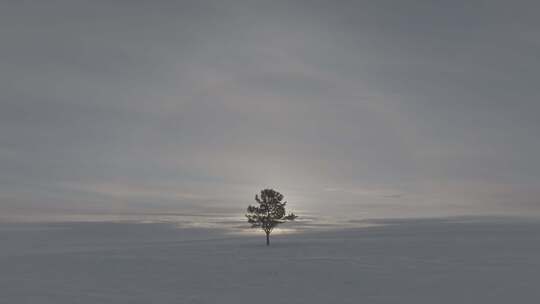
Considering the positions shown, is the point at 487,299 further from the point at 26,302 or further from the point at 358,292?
the point at 26,302

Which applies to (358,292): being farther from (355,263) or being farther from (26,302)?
(26,302)

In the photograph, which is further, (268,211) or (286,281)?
(268,211)

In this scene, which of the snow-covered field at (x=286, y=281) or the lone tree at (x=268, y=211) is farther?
the lone tree at (x=268, y=211)

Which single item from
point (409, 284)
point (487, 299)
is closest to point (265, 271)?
point (409, 284)

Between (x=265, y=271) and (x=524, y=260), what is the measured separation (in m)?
30.6

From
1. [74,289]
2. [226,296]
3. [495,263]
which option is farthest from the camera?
[495,263]

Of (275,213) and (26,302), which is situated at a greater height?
(275,213)

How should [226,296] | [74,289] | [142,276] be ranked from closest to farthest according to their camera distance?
[226,296] → [74,289] → [142,276]

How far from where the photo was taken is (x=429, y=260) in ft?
169

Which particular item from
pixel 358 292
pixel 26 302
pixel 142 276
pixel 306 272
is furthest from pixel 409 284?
pixel 26 302

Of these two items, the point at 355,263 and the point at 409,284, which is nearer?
the point at 409,284

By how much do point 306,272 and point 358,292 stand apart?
420 inches

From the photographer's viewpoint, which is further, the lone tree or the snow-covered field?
the lone tree

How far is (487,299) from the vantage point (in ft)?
92.9
